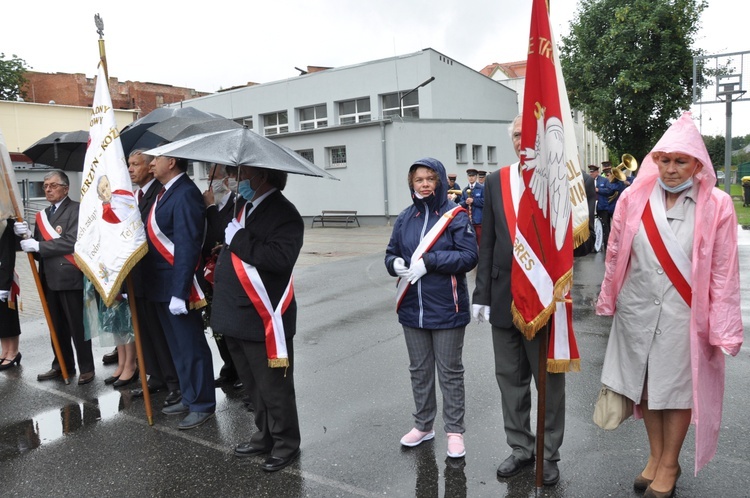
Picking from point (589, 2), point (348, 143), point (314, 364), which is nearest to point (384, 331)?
point (314, 364)

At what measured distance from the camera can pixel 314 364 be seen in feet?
20.0

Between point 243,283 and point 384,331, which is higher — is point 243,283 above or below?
above

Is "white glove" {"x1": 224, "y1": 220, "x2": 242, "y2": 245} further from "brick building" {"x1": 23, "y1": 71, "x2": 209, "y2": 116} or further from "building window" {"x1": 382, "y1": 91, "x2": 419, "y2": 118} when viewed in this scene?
"brick building" {"x1": 23, "y1": 71, "x2": 209, "y2": 116}

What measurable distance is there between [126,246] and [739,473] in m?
4.23

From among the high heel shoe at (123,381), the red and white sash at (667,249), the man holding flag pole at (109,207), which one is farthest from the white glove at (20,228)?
the red and white sash at (667,249)

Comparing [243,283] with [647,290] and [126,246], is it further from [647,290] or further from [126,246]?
[647,290]

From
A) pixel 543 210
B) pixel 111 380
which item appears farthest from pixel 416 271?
pixel 111 380

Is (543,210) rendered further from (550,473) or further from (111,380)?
(111,380)

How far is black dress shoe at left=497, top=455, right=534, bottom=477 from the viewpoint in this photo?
358 centimetres

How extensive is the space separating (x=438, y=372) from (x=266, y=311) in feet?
3.81

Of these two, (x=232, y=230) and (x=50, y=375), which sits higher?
(x=232, y=230)

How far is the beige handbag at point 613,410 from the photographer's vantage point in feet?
11.1

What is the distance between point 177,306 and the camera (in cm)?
429

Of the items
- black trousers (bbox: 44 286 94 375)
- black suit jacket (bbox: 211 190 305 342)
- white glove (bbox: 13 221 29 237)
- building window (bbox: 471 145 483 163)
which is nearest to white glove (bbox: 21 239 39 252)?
white glove (bbox: 13 221 29 237)
